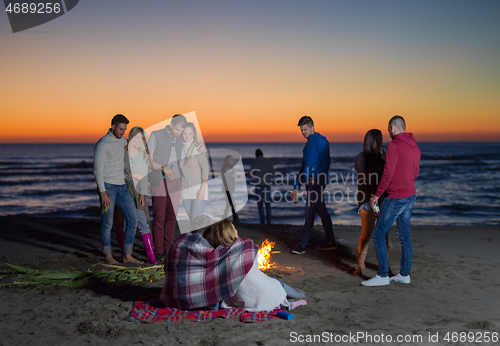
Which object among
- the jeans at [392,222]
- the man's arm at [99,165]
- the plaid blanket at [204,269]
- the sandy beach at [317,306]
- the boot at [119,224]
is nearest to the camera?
the sandy beach at [317,306]

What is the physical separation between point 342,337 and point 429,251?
12.1 ft

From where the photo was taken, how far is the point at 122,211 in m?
5.40

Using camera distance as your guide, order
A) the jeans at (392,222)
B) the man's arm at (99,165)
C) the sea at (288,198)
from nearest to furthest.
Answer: the jeans at (392,222) → the man's arm at (99,165) → the sea at (288,198)

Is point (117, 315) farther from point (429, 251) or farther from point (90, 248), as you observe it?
point (429, 251)

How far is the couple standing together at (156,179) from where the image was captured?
5.30 m

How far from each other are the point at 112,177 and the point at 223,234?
7.91ft

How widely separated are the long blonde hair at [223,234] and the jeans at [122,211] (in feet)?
7.45

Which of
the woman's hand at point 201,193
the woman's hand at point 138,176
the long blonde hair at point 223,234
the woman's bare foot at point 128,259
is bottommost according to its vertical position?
the woman's bare foot at point 128,259

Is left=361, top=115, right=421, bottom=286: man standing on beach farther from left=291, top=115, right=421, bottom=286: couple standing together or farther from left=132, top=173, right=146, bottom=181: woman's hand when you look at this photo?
left=132, top=173, right=146, bottom=181: woman's hand

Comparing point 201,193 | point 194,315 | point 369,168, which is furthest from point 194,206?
point 369,168

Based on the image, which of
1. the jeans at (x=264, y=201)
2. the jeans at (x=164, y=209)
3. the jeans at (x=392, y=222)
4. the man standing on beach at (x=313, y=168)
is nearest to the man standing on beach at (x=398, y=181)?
the jeans at (x=392, y=222)

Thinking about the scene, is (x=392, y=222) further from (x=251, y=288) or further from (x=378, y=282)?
(x=251, y=288)

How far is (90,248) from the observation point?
21.4 feet

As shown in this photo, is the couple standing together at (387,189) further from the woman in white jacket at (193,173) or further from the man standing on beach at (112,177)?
the man standing on beach at (112,177)
